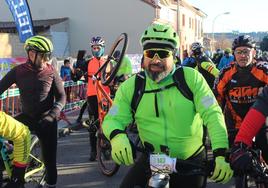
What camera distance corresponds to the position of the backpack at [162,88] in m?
3.20

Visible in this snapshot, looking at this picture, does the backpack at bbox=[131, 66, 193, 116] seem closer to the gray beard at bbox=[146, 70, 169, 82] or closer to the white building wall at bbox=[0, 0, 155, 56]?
the gray beard at bbox=[146, 70, 169, 82]

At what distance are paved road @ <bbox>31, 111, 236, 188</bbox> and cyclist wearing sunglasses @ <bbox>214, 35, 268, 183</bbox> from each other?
1475mm

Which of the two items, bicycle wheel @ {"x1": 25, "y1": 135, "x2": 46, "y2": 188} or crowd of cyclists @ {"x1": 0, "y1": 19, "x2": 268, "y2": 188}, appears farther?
bicycle wheel @ {"x1": 25, "y1": 135, "x2": 46, "y2": 188}

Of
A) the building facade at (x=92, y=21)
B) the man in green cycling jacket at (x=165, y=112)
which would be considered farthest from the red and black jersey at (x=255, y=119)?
the building facade at (x=92, y=21)

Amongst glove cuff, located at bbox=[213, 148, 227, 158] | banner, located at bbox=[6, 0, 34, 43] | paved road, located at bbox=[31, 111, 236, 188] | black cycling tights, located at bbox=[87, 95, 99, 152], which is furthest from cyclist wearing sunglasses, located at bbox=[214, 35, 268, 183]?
banner, located at bbox=[6, 0, 34, 43]

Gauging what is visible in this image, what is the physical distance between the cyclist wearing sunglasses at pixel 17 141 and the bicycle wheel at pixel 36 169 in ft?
3.47

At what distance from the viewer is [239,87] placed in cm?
518

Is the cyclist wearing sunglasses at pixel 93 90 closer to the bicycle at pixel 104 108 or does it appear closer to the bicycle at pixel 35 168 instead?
the bicycle at pixel 104 108

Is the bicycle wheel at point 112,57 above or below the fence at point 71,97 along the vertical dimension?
above

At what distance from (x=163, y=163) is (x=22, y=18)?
10124 millimetres

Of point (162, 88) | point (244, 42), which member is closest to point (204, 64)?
point (244, 42)

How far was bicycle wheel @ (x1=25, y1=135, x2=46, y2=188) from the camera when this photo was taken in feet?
17.5

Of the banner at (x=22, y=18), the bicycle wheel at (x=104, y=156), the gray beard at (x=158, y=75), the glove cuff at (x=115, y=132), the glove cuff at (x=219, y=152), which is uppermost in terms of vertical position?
the banner at (x=22, y=18)

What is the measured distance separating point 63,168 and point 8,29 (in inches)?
1283
